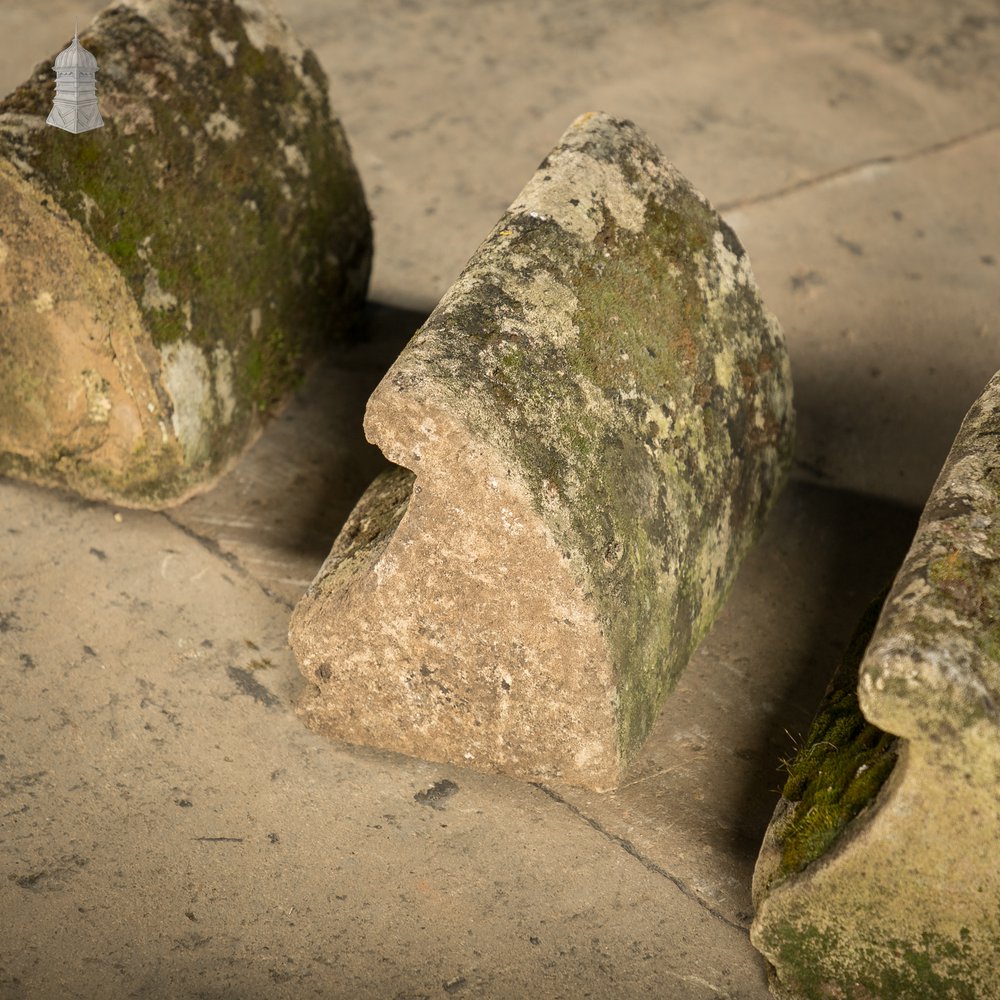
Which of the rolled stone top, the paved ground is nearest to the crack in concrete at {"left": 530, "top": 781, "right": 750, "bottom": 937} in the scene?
the paved ground

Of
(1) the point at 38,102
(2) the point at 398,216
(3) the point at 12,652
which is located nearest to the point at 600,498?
(3) the point at 12,652

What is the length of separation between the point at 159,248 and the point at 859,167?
3188 mm

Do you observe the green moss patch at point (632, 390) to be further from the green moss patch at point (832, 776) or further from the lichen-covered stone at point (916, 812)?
the lichen-covered stone at point (916, 812)

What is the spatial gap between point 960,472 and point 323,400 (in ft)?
6.75

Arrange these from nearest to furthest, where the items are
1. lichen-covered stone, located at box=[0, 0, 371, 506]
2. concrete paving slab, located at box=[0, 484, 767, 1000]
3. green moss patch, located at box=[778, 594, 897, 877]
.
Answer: green moss patch, located at box=[778, 594, 897, 877] → concrete paving slab, located at box=[0, 484, 767, 1000] → lichen-covered stone, located at box=[0, 0, 371, 506]

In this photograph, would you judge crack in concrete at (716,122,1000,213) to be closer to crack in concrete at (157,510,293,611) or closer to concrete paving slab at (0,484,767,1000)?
crack in concrete at (157,510,293,611)

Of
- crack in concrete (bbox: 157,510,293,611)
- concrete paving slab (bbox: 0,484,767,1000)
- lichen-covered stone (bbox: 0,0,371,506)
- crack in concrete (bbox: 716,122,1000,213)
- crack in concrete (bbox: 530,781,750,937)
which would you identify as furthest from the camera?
crack in concrete (bbox: 716,122,1000,213)

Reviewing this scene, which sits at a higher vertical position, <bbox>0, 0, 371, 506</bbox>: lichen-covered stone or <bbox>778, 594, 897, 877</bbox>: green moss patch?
<bbox>0, 0, 371, 506</bbox>: lichen-covered stone

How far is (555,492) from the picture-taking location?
7.98ft

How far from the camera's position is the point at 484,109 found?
18.7 ft

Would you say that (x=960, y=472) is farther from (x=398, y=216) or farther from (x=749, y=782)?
(x=398, y=216)

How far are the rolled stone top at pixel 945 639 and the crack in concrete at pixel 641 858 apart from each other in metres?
0.68

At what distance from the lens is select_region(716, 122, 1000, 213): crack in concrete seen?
5.10 m

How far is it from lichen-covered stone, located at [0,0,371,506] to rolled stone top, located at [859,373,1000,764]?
186 cm
